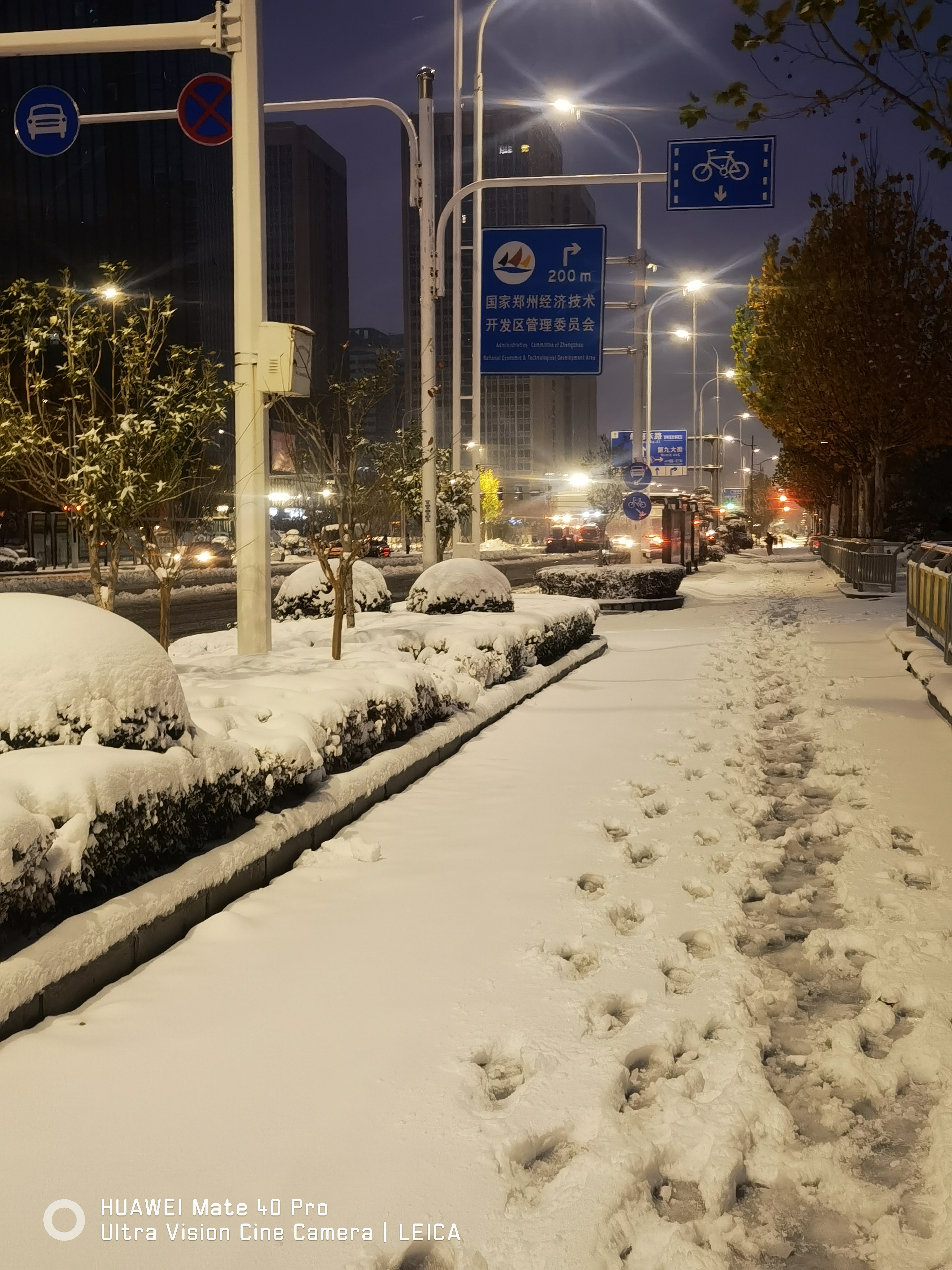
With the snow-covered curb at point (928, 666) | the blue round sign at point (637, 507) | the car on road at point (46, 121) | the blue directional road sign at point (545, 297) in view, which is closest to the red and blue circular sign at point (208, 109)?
the car on road at point (46, 121)

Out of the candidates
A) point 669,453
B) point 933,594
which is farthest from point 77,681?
point 669,453

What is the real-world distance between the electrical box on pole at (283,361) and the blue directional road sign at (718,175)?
29.2 ft

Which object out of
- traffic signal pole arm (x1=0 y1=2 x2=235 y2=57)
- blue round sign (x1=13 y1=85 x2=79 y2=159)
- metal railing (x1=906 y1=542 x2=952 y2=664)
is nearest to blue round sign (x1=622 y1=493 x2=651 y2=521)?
metal railing (x1=906 y1=542 x2=952 y2=664)

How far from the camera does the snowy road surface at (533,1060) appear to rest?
3.07 metres

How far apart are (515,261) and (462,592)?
932 centimetres

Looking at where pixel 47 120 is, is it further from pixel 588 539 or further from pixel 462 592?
pixel 588 539

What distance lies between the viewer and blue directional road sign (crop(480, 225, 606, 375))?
22344 mm

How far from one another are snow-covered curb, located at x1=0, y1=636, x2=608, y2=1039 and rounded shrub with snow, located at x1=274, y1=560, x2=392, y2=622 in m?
7.66

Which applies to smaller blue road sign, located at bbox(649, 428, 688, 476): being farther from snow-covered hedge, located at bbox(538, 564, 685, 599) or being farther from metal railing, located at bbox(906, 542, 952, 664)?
metal railing, located at bbox(906, 542, 952, 664)

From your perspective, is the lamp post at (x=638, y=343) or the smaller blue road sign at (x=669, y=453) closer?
the lamp post at (x=638, y=343)

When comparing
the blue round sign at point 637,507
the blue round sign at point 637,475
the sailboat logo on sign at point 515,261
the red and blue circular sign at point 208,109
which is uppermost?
the sailboat logo on sign at point 515,261

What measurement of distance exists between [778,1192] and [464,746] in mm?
6414

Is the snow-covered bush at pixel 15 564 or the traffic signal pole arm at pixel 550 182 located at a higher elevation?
the traffic signal pole arm at pixel 550 182

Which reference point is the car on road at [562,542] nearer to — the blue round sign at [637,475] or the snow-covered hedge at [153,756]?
the blue round sign at [637,475]
